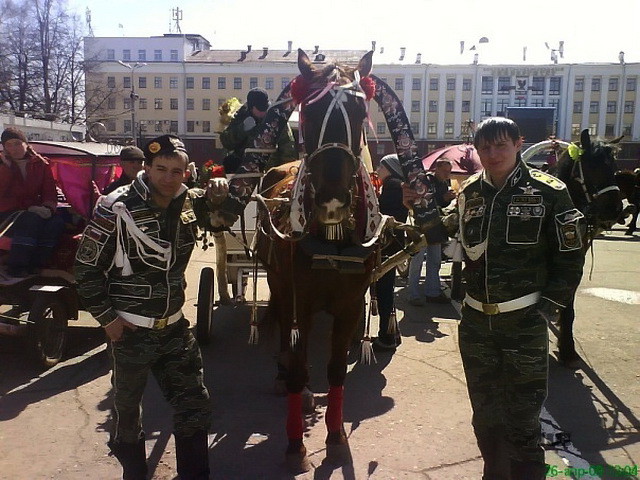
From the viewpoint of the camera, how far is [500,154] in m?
3.06

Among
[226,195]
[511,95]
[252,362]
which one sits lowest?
[252,362]

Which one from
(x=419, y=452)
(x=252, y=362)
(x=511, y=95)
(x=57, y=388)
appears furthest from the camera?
(x=511, y=95)

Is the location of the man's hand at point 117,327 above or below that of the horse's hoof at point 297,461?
above

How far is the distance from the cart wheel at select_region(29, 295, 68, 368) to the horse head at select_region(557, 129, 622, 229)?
200 inches

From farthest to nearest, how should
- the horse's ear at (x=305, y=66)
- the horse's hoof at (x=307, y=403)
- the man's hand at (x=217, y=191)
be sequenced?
the horse's hoof at (x=307, y=403)
the horse's ear at (x=305, y=66)
the man's hand at (x=217, y=191)

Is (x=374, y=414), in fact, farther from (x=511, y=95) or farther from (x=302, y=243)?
(x=511, y=95)

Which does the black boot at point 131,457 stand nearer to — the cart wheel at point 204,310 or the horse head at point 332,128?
the horse head at point 332,128

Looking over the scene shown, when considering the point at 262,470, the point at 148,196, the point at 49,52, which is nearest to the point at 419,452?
the point at 262,470

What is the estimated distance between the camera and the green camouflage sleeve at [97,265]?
3.03 m

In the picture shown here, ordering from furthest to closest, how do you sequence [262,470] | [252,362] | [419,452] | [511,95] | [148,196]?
[511,95], [252,362], [419,452], [262,470], [148,196]

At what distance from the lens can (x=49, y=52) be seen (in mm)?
39344

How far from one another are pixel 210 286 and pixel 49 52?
129 feet

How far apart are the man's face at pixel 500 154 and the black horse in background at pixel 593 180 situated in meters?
2.48

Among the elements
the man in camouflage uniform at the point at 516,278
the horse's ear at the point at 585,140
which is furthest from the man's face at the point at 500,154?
the horse's ear at the point at 585,140
